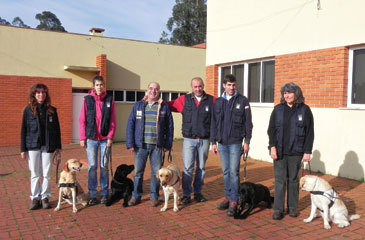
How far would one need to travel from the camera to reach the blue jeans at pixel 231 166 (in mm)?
5070

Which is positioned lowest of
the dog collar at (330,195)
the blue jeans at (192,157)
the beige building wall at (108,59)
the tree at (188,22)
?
the dog collar at (330,195)

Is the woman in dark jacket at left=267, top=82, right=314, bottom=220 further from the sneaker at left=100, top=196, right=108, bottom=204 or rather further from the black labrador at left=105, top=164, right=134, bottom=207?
the sneaker at left=100, top=196, right=108, bottom=204

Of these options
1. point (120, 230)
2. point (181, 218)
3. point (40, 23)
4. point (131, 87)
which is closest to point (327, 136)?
point (181, 218)

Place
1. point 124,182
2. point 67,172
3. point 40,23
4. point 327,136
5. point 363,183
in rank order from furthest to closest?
1. point 40,23
2. point 327,136
3. point 363,183
4. point 124,182
5. point 67,172

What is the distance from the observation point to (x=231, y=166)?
16.8ft

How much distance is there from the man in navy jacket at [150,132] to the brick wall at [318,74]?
4.15 meters

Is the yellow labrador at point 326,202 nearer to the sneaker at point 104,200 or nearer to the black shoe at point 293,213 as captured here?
the black shoe at point 293,213

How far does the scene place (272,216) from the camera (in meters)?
4.98

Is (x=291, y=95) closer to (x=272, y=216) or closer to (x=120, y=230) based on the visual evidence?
(x=272, y=216)

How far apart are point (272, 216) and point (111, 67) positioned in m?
11.8

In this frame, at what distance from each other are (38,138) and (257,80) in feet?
21.6

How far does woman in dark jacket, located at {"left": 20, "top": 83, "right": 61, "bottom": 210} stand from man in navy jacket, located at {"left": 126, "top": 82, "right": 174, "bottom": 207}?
121 cm

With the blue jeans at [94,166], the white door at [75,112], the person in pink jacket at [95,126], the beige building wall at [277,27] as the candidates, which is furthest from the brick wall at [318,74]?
the white door at [75,112]

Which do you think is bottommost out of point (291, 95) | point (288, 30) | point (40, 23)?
point (291, 95)
